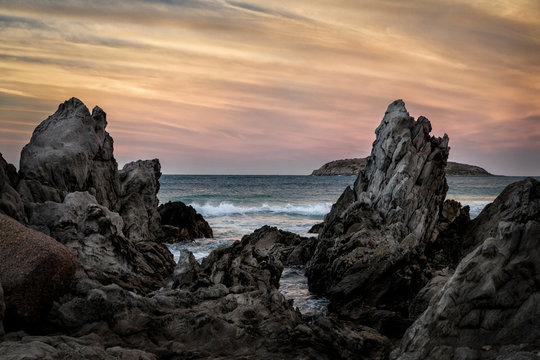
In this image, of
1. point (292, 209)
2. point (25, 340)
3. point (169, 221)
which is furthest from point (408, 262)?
point (292, 209)

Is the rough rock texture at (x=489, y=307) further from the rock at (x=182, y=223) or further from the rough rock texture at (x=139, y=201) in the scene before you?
the rock at (x=182, y=223)

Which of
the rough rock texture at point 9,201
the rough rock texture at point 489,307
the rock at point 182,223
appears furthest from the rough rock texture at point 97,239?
the rock at point 182,223

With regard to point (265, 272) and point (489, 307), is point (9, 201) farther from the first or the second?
point (489, 307)

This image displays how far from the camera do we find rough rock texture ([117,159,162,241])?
29.5 m

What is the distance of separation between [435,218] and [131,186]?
20.4 metres

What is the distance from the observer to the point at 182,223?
3909 centimetres

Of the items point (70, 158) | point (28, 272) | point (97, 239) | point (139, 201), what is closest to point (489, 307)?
point (28, 272)

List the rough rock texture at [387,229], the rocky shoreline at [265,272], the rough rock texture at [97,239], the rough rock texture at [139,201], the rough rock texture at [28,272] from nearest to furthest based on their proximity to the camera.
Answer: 1. the rocky shoreline at [265,272]
2. the rough rock texture at [28,272]
3. the rough rock texture at [97,239]
4. the rough rock texture at [387,229]
5. the rough rock texture at [139,201]

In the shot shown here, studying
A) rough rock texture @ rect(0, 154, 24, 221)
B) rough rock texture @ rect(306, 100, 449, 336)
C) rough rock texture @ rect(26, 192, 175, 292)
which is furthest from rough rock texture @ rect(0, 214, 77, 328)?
rough rock texture @ rect(306, 100, 449, 336)

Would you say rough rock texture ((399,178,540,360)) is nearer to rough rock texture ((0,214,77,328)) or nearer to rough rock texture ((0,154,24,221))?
rough rock texture ((0,214,77,328))

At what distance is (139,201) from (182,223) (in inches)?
342

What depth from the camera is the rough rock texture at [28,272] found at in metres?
8.53

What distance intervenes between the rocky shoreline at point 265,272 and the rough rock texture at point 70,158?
9cm

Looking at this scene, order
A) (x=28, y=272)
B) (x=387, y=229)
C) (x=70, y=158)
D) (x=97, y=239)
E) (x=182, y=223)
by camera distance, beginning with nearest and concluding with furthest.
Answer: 1. (x=28, y=272)
2. (x=97, y=239)
3. (x=387, y=229)
4. (x=70, y=158)
5. (x=182, y=223)
